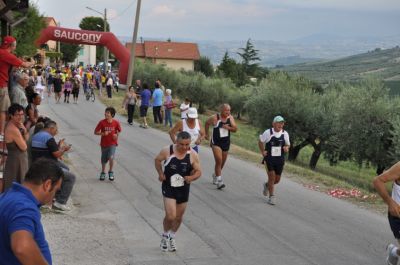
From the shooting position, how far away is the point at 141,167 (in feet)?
49.1

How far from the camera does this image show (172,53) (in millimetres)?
134375

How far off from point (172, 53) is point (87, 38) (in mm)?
97420

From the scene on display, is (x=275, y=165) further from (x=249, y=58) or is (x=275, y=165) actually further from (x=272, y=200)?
(x=249, y=58)

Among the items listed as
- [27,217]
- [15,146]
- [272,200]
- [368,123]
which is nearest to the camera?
[27,217]

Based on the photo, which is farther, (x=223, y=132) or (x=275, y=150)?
(x=223, y=132)

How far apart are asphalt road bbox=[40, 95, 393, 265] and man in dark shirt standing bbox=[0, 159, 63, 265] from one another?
3.86m

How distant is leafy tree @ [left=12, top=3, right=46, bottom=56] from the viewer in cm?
3671

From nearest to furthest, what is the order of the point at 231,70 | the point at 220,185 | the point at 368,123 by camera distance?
the point at 220,185, the point at 368,123, the point at 231,70

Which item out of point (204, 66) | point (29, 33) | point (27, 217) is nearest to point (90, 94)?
point (29, 33)

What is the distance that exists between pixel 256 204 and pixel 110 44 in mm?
29291

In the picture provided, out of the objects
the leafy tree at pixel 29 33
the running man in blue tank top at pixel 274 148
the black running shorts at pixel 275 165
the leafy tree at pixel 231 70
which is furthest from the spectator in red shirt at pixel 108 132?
the leafy tree at pixel 231 70

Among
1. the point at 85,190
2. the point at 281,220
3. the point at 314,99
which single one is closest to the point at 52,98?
the point at 314,99

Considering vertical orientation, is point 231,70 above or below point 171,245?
above

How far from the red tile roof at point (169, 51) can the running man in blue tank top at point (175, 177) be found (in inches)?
4838
